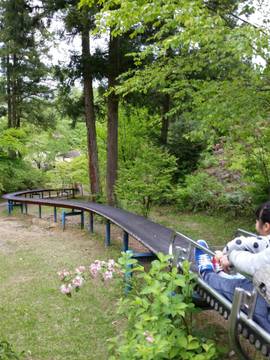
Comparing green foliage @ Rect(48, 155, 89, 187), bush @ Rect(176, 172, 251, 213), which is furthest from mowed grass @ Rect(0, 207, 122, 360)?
green foliage @ Rect(48, 155, 89, 187)

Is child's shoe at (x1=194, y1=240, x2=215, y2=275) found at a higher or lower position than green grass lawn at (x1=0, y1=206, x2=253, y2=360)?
higher

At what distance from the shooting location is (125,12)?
4.34 meters

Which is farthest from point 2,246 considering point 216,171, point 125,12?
point 216,171

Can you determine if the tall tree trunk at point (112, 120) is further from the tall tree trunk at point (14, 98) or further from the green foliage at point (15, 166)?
the tall tree trunk at point (14, 98)

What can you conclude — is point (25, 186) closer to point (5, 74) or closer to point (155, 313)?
point (5, 74)

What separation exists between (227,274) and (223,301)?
1.44 ft

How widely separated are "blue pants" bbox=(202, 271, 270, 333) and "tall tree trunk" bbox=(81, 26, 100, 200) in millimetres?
8009

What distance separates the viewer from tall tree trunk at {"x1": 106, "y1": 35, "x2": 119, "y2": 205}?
965 centimetres

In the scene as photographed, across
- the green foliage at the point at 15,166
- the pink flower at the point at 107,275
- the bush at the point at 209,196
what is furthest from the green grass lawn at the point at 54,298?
the green foliage at the point at 15,166

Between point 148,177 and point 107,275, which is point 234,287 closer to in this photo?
point 107,275

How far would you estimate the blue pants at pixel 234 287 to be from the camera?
1.89m

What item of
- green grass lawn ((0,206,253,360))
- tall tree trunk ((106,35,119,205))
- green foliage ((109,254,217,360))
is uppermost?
tall tree trunk ((106,35,119,205))

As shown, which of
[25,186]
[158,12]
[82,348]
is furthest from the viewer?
[25,186]

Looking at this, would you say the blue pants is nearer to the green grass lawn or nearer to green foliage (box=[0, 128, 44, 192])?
the green grass lawn
